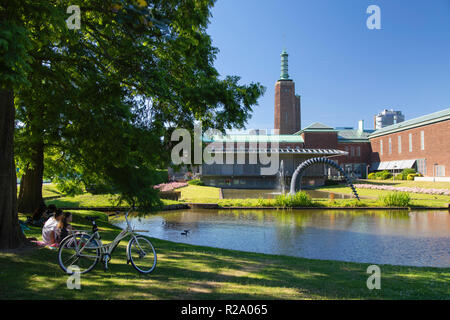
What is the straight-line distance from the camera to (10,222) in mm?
7332

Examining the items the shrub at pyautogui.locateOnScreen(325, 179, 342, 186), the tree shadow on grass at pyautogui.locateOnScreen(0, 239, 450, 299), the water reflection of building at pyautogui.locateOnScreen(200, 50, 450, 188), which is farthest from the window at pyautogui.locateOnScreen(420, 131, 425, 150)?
the tree shadow on grass at pyautogui.locateOnScreen(0, 239, 450, 299)

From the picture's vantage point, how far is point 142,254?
629cm

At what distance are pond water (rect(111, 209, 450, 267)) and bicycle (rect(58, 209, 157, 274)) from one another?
225 inches

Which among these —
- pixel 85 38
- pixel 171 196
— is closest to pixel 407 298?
pixel 85 38

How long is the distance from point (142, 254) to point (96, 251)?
0.88 meters

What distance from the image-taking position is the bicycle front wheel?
6233 millimetres

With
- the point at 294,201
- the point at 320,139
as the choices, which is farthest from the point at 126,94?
the point at 320,139

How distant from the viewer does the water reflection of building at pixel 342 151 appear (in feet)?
165

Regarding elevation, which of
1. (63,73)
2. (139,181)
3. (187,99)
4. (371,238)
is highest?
(63,73)

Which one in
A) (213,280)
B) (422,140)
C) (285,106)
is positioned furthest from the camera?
(285,106)

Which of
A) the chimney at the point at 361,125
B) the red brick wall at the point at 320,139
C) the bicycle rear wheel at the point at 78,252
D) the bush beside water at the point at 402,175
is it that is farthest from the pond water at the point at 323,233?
the chimney at the point at 361,125

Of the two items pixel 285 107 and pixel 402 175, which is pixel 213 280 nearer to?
pixel 402 175

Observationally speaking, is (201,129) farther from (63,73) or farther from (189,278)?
(189,278)

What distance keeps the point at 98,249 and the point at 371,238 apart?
446 inches
